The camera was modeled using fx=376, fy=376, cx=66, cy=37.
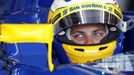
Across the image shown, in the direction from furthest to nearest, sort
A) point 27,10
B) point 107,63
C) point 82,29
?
point 27,10 → point 82,29 → point 107,63

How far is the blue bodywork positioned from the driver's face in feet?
0.25

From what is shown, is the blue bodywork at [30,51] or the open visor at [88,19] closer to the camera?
the blue bodywork at [30,51]

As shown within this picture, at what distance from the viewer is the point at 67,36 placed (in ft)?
4.40

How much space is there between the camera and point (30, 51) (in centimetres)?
118

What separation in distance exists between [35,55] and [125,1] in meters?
1.72

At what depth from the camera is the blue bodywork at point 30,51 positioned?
0.93 m

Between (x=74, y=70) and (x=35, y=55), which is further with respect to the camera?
(x=35, y=55)

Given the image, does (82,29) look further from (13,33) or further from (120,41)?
(13,33)

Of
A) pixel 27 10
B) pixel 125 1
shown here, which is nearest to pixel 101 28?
pixel 27 10

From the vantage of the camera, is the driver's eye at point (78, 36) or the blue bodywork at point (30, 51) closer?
the blue bodywork at point (30, 51)

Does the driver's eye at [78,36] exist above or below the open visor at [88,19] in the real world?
below

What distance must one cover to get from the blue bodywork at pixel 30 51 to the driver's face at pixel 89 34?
0.08m

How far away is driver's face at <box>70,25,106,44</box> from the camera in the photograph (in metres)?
1.31

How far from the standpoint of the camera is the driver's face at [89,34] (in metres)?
1.31
